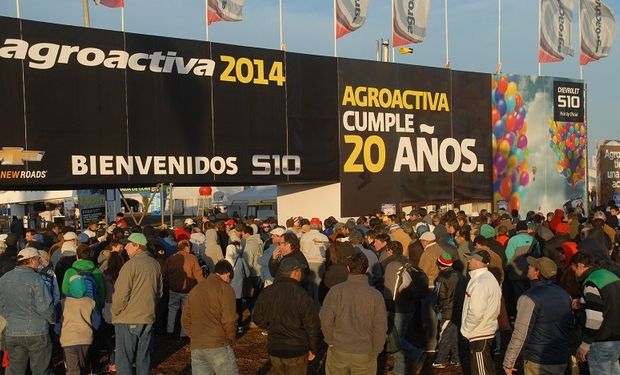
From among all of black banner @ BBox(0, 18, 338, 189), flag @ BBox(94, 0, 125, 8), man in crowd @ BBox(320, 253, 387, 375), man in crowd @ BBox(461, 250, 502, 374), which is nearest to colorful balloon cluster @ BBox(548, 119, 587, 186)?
black banner @ BBox(0, 18, 338, 189)

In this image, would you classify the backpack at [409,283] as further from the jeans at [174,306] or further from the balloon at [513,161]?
the balloon at [513,161]

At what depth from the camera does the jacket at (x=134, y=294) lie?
738 centimetres

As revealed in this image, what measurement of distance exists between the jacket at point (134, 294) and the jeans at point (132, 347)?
12 centimetres

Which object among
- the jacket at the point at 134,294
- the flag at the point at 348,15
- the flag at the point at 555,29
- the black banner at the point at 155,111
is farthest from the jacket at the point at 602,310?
the flag at the point at 555,29

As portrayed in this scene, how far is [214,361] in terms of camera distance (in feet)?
20.8

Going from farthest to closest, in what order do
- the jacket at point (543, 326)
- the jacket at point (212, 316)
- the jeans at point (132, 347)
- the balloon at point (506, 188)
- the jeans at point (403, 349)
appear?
the balloon at point (506, 188), the jeans at point (403, 349), the jeans at point (132, 347), the jacket at point (212, 316), the jacket at point (543, 326)

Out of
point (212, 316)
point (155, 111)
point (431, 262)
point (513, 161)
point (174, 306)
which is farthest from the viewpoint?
point (513, 161)

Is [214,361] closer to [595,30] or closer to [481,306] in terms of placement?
[481,306]

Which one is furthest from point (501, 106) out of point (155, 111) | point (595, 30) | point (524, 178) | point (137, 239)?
point (137, 239)

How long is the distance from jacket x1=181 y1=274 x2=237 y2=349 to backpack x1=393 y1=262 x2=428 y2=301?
8.81 feet

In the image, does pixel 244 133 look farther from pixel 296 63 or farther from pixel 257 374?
pixel 257 374

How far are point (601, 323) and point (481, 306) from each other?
1088 mm

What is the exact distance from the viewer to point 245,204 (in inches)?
1665

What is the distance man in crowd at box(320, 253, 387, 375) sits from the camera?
5.95m
